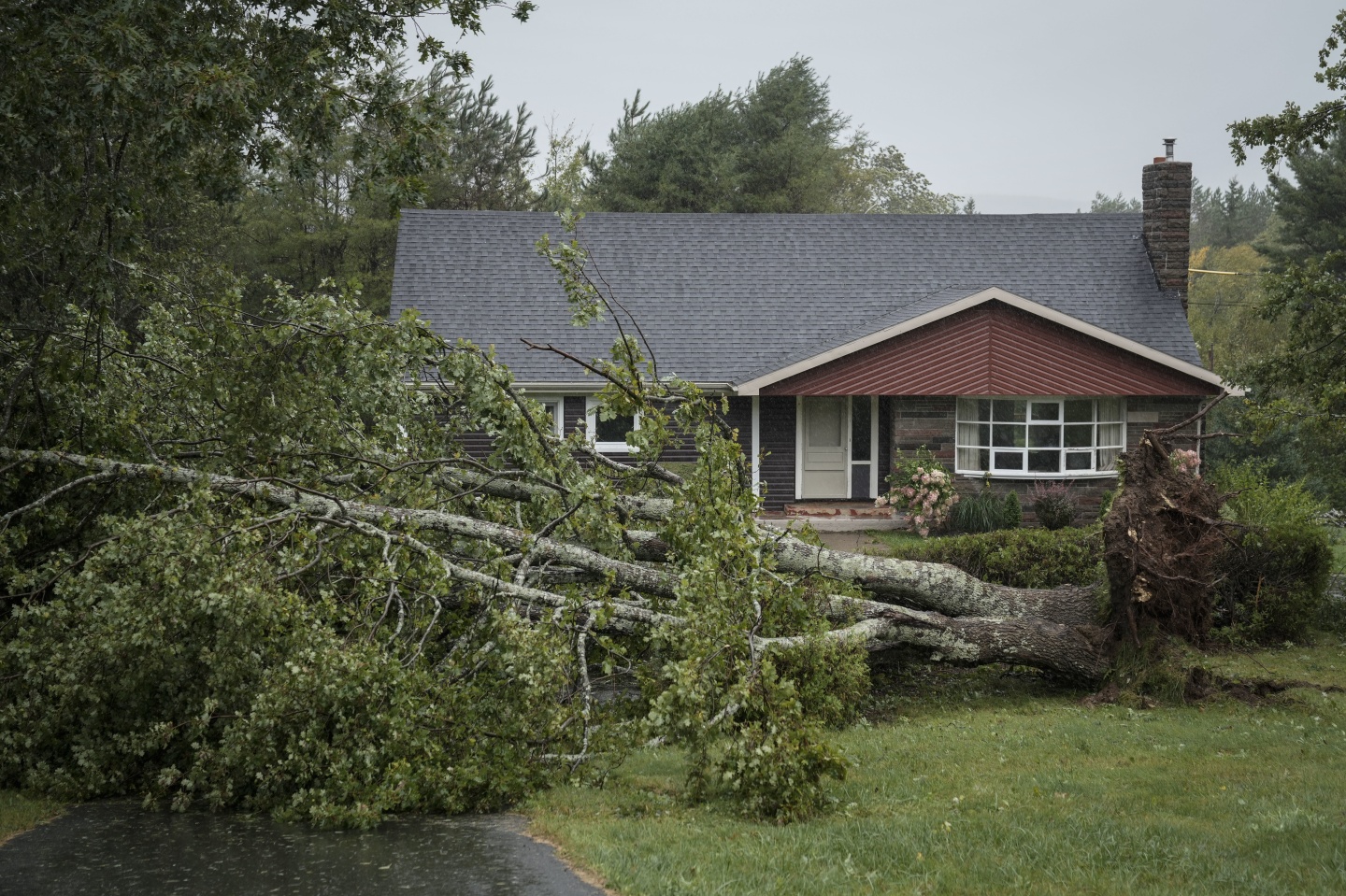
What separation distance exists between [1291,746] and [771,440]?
573 inches

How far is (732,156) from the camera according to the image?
3509 cm

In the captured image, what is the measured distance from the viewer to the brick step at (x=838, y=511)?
20766mm

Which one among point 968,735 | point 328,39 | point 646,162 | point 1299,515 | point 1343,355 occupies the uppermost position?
point 646,162

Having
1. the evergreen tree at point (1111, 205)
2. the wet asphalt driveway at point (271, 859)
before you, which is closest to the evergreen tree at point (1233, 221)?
the evergreen tree at point (1111, 205)

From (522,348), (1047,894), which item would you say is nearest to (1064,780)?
(1047,894)

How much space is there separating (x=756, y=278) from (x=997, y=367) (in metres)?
5.07

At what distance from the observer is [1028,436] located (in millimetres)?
21141

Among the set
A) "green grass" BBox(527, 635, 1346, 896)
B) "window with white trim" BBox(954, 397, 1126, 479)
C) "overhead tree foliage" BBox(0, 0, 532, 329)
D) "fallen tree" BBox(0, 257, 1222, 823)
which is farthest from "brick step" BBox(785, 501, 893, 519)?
"overhead tree foliage" BBox(0, 0, 532, 329)

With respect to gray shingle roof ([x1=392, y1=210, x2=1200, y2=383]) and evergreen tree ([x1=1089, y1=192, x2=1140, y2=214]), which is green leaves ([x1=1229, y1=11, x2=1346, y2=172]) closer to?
gray shingle roof ([x1=392, y1=210, x2=1200, y2=383])

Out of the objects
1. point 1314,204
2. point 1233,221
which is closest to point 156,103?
point 1314,204

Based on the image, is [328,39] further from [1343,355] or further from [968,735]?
[1343,355]

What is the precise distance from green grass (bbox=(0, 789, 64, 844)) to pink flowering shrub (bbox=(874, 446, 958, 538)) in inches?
577

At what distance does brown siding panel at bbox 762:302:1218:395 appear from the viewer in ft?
68.3

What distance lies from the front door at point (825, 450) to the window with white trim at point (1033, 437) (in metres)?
2.14
